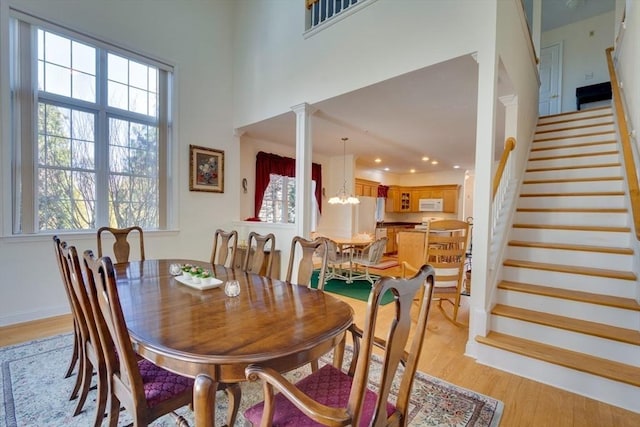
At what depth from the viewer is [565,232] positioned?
2.94 m

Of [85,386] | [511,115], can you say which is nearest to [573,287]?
[511,115]

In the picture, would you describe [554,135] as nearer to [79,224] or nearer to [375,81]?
[375,81]

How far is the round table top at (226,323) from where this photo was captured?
1.04 m

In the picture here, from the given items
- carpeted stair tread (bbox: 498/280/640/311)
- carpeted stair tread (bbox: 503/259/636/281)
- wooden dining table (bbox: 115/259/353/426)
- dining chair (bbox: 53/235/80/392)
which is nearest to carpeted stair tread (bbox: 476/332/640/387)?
carpeted stair tread (bbox: 498/280/640/311)

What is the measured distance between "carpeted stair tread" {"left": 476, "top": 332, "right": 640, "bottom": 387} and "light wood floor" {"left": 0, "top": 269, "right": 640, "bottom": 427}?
0.60 feet

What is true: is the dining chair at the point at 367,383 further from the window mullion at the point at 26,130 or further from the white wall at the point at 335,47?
the window mullion at the point at 26,130

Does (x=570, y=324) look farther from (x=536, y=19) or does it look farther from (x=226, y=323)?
(x=536, y=19)

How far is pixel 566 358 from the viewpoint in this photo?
2074 millimetres

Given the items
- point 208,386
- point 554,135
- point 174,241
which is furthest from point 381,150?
point 208,386

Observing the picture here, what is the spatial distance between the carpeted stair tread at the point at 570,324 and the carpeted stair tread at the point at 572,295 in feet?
0.52

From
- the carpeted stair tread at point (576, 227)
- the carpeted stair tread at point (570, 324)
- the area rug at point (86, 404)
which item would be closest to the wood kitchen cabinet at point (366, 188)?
the carpeted stair tread at point (576, 227)

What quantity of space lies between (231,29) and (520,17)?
4.16 m

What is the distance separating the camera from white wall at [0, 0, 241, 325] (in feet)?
9.97

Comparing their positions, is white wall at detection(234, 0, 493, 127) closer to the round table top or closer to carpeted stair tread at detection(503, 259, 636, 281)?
carpeted stair tread at detection(503, 259, 636, 281)
